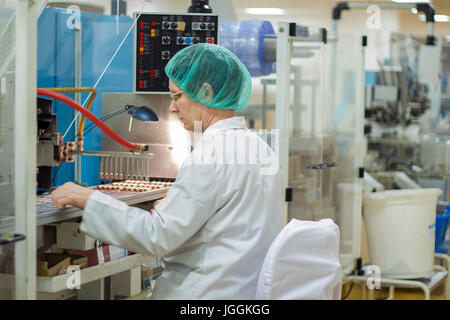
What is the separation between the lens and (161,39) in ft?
8.26

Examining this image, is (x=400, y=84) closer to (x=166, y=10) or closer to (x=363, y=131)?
(x=363, y=131)

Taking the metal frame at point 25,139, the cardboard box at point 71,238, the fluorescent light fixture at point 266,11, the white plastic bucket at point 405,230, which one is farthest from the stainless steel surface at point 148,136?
the fluorescent light fixture at point 266,11

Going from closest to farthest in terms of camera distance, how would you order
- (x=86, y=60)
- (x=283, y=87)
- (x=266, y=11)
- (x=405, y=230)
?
(x=86, y=60) < (x=283, y=87) < (x=405, y=230) < (x=266, y=11)

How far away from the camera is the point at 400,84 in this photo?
18.7ft

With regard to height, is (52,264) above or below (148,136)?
below

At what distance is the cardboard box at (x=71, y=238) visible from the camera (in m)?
1.89

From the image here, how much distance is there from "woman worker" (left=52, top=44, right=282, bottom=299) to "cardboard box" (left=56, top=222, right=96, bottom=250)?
7.2 inches

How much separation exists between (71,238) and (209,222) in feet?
1.62

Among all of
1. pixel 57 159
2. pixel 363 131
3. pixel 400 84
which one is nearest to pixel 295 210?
pixel 363 131

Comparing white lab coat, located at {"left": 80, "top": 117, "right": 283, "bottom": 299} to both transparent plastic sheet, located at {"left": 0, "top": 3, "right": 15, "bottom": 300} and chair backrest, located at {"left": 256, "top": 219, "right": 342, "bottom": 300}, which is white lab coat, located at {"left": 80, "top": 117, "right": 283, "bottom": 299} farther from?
transparent plastic sheet, located at {"left": 0, "top": 3, "right": 15, "bottom": 300}

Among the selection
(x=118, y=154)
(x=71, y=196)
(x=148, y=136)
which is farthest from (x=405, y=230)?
(x=71, y=196)

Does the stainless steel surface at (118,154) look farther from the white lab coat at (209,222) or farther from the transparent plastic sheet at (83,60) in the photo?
the white lab coat at (209,222)

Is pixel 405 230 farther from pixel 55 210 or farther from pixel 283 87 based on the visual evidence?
pixel 55 210

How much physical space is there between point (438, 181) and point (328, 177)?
189 centimetres
